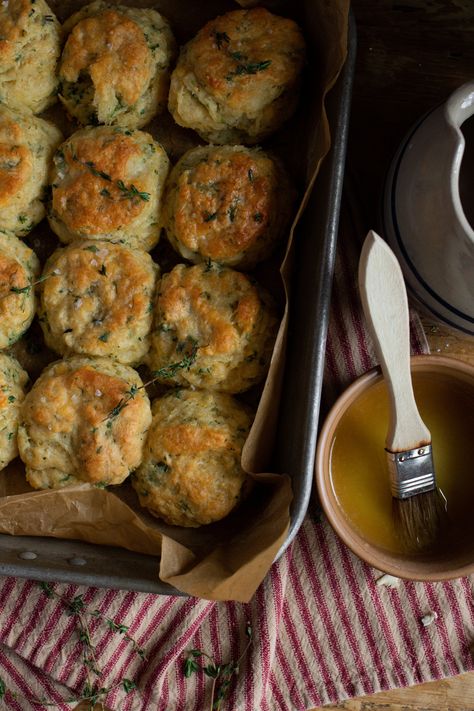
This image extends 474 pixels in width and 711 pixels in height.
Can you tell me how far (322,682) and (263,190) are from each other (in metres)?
1.68

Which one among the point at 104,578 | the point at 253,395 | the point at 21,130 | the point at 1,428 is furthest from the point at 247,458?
the point at 21,130

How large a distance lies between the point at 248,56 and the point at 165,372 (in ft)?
3.41

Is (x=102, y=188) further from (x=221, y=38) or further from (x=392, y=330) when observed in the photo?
(x=392, y=330)

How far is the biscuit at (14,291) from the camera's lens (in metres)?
2.62

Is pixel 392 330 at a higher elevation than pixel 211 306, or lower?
lower

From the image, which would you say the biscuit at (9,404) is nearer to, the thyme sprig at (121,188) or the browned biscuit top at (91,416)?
the browned biscuit top at (91,416)

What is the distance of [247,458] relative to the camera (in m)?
2.47

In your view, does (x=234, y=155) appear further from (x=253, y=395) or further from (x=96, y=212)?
(x=253, y=395)

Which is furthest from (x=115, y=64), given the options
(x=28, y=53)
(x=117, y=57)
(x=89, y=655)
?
(x=89, y=655)

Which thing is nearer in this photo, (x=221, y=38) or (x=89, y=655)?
(x=221, y=38)

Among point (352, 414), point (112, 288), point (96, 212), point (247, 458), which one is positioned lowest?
point (352, 414)

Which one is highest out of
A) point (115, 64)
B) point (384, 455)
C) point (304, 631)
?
point (115, 64)

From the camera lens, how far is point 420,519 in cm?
261

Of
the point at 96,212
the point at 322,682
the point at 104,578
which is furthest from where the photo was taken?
the point at 322,682
